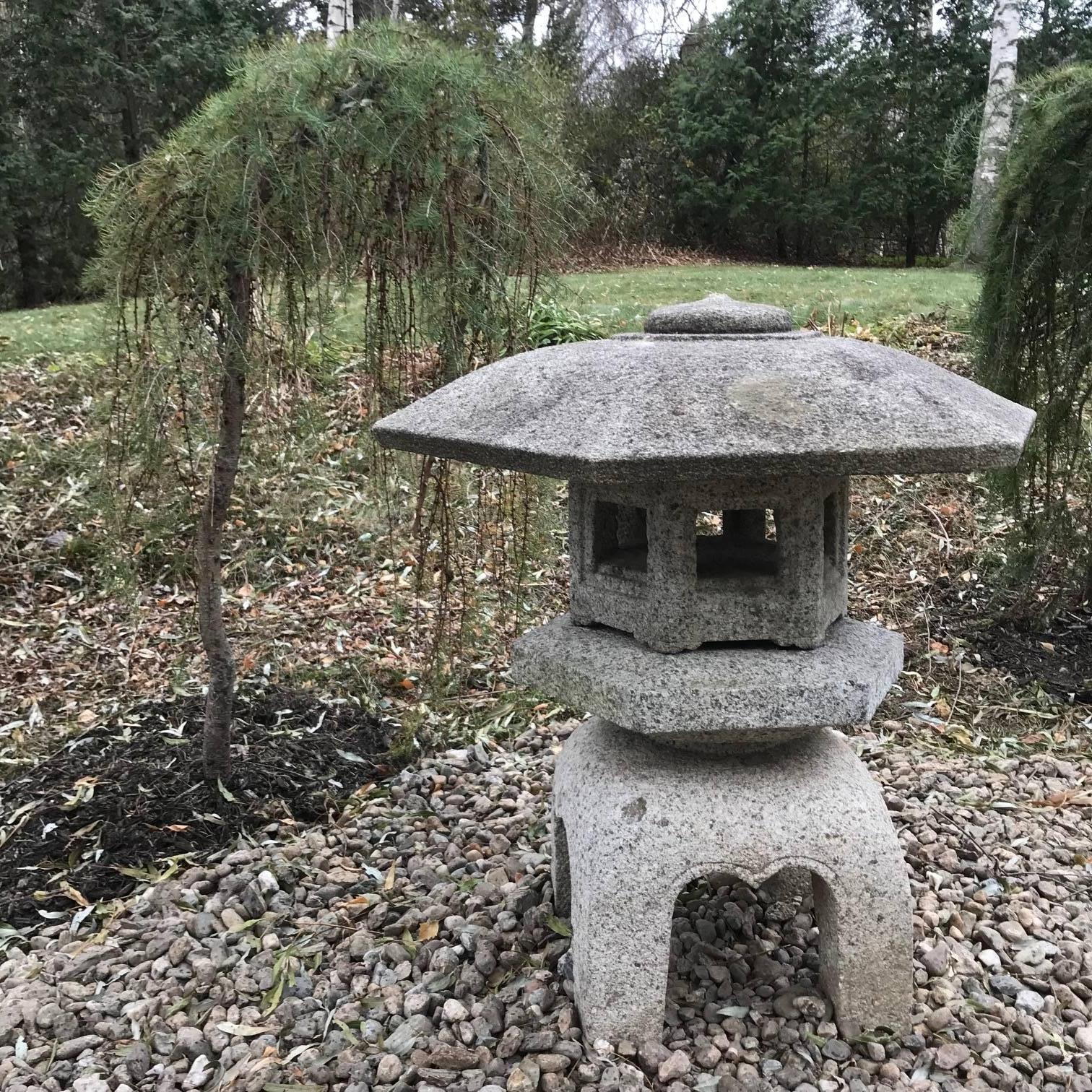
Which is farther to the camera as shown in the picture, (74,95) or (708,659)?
(74,95)

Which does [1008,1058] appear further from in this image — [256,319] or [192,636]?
[192,636]

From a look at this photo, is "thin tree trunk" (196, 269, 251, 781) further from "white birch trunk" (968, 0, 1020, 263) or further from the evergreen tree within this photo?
the evergreen tree

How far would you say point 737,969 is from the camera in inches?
96.7

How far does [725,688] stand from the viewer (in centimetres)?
208

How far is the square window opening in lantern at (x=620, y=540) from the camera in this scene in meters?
2.35

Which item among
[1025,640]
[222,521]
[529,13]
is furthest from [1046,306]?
[529,13]

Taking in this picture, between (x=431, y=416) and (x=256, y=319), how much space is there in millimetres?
1149

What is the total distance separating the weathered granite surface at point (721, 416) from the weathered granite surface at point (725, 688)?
470 mm

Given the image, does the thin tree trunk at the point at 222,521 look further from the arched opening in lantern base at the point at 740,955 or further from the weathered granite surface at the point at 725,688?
the arched opening in lantern base at the point at 740,955

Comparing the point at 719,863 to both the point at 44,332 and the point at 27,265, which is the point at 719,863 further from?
the point at 27,265

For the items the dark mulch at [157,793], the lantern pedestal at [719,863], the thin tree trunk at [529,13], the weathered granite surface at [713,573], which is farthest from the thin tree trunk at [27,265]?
the lantern pedestal at [719,863]

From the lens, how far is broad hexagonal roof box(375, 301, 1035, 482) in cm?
175

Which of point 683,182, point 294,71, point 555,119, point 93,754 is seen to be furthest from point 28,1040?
point 683,182

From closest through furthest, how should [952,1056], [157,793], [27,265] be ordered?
[952,1056] < [157,793] < [27,265]
